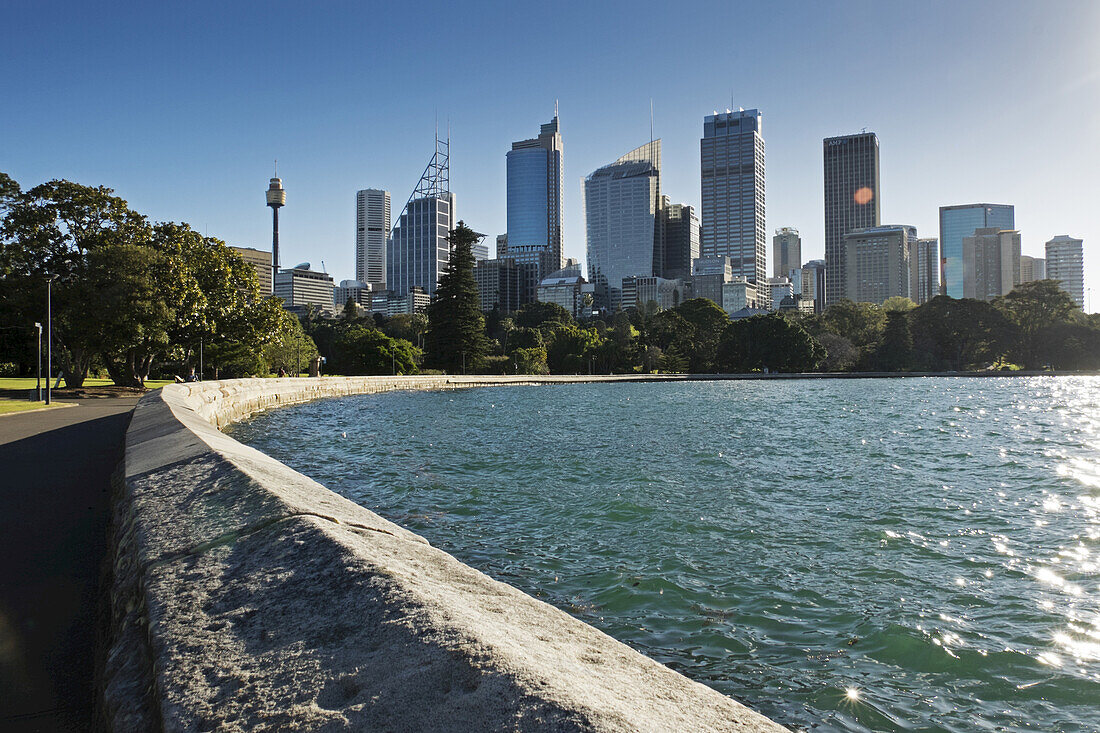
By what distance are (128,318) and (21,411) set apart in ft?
37.9

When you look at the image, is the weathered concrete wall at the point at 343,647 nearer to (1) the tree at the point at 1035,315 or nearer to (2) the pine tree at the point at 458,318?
(2) the pine tree at the point at 458,318

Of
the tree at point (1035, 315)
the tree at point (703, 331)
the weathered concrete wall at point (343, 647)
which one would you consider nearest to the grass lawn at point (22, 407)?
the weathered concrete wall at point (343, 647)

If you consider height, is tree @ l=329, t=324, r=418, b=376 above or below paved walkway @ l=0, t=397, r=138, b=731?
above

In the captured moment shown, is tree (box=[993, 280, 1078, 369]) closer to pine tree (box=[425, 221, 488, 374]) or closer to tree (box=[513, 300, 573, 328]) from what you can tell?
tree (box=[513, 300, 573, 328])

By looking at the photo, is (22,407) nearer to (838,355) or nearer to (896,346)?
(838,355)

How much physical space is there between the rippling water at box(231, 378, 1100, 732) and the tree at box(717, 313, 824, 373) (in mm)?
77483

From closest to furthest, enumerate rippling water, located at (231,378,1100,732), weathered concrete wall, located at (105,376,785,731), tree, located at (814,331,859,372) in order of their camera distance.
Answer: weathered concrete wall, located at (105,376,785,731), rippling water, located at (231,378,1100,732), tree, located at (814,331,859,372)

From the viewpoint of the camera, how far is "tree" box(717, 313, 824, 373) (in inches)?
3558

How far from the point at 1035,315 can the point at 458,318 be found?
7850cm

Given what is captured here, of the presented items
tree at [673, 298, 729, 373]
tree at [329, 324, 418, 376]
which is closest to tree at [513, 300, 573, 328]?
tree at [673, 298, 729, 373]

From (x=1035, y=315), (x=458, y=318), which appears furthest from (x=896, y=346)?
(x=458, y=318)

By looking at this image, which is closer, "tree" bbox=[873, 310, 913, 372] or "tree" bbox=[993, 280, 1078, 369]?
"tree" bbox=[873, 310, 913, 372]

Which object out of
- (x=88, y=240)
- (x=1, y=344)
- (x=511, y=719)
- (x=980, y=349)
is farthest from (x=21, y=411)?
(x=980, y=349)

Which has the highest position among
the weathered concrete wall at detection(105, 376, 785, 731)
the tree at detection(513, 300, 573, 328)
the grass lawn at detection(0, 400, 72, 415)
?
the tree at detection(513, 300, 573, 328)
